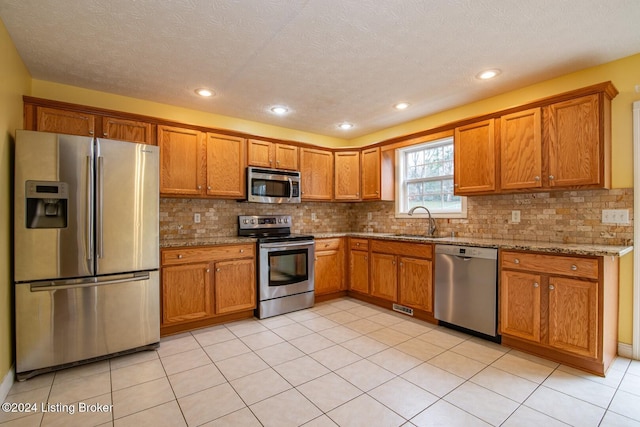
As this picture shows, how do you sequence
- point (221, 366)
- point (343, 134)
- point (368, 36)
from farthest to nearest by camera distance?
1. point (343, 134)
2. point (221, 366)
3. point (368, 36)

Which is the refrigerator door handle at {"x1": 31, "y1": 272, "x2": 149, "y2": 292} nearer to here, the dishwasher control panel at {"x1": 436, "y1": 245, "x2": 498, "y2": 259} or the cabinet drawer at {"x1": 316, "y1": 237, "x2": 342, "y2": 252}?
the cabinet drawer at {"x1": 316, "y1": 237, "x2": 342, "y2": 252}

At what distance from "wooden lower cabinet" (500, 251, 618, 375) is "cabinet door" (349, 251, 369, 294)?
1.71 metres

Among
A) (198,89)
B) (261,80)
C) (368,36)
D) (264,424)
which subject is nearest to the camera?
(264,424)

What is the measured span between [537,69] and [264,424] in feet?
11.4

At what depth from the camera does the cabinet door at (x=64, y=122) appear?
2.65m

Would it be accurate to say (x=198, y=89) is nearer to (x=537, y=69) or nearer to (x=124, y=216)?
(x=124, y=216)

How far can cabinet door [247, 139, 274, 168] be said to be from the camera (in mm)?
3809

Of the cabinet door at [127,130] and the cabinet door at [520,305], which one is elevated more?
the cabinet door at [127,130]

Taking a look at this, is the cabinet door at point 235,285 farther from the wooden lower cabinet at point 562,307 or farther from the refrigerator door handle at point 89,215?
the wooden lower cabinet at point 562,307

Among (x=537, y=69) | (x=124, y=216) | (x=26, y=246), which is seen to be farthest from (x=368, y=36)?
(x=26, y=246)

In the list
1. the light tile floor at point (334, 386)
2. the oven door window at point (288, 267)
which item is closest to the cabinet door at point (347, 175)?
the oven door window at point (288, 267)

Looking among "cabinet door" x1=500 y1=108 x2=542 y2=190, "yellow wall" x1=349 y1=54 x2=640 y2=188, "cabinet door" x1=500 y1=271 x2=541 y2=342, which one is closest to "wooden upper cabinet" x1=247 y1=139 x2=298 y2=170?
"cabinet door" x1=500 y1=108 x2=542 y2=190

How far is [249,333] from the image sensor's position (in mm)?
3104

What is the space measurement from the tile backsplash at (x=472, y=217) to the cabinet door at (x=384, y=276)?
69 centimetres
